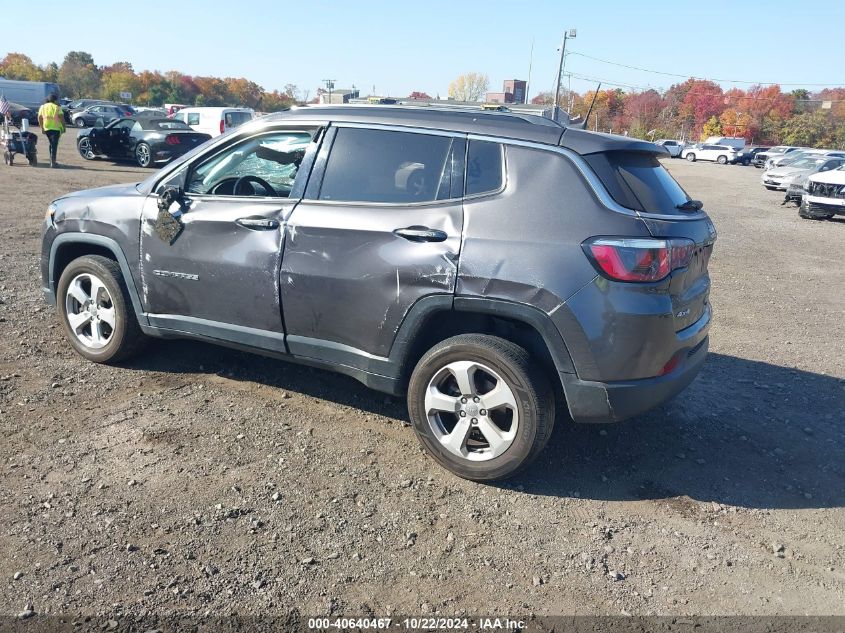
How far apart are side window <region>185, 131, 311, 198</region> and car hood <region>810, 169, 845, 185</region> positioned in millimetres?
16666

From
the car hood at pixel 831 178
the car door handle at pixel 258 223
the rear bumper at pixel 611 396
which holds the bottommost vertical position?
the rear bumper at pixel 611 396

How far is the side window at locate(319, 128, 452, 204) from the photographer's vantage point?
382 centimetres

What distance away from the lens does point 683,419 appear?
471 centimetres

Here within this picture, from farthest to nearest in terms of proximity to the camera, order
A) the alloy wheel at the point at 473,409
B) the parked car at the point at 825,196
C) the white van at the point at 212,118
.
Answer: the white van at the point at 212,118
the parked car at the point at 825,196
the alloy wheel at the point at 473,409

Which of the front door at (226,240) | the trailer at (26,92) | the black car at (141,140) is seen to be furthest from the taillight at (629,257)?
the trailer at (26,92)

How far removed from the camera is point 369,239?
12.6 ft

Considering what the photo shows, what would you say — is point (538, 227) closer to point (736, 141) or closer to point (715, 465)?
point (715, 465)

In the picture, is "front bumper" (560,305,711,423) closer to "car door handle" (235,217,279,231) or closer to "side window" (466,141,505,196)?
"side window" (466,141,505,196)

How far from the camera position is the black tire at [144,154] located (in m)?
19.4

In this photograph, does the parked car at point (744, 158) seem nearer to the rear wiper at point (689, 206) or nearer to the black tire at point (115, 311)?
the rear wiper at point (689, 206)

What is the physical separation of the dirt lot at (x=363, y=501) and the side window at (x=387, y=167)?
58.1 inches

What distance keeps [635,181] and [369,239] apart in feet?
4.87

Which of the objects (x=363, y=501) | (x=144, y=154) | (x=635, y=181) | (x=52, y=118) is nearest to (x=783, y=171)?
(x=144, y=154)

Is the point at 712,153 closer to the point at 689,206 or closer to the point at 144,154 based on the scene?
the point at 144,154
